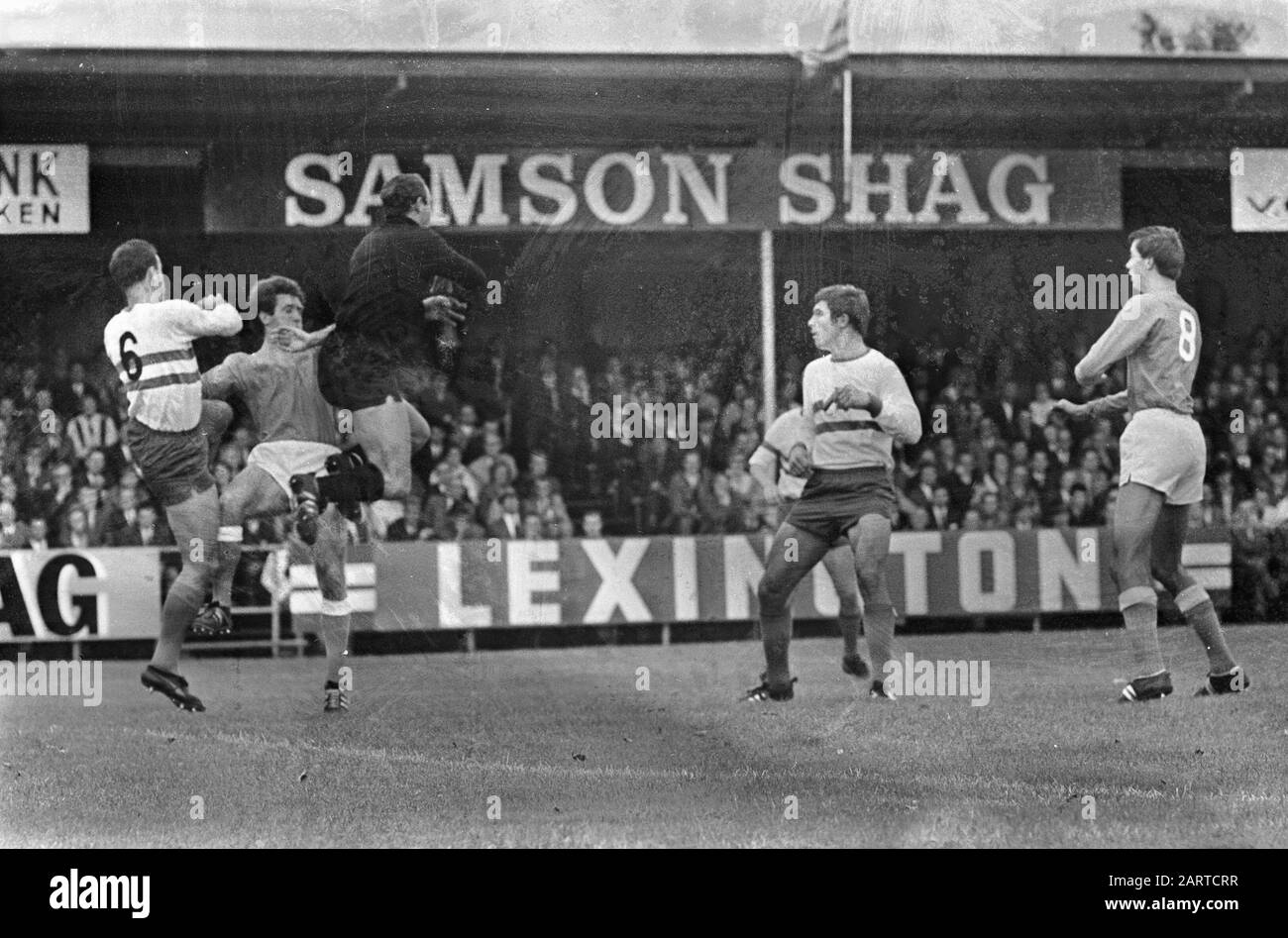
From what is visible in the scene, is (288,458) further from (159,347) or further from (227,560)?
(159,347)

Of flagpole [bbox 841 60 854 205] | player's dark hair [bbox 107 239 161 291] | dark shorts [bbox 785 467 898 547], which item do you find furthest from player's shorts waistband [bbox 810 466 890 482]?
player's dark hair [bbox 107 239 161 291]

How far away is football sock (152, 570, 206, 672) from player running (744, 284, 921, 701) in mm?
1937

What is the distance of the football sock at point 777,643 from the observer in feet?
19.6

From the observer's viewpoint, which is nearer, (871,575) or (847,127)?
(847,127)

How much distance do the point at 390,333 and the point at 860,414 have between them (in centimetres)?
163

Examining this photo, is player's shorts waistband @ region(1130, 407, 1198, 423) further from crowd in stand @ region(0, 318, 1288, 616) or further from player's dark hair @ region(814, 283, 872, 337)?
player's dark hair @ region(814, 283, 872, 337)

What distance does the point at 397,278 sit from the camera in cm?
593

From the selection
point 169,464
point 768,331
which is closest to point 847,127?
point 768,331

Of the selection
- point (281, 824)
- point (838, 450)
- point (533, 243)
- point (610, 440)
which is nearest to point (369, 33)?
point (533, 243)

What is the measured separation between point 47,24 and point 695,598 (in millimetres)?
2919

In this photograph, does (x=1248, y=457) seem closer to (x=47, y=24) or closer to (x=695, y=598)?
(x=695, y=598)

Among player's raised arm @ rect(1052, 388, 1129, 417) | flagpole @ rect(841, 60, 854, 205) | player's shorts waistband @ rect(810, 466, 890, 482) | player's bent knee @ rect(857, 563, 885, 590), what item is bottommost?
player's bent knee @ rect(857, 563, 885, 590)

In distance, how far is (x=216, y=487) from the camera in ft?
19.5

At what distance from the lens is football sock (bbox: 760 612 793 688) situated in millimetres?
5969
